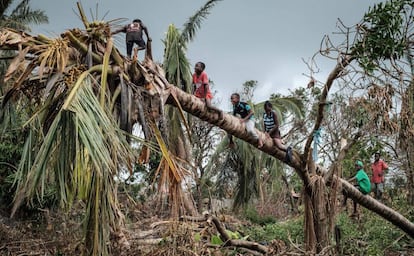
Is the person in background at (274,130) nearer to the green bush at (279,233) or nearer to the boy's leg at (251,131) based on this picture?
the boy's leg at (251,131)

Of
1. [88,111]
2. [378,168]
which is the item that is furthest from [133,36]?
[378,168]

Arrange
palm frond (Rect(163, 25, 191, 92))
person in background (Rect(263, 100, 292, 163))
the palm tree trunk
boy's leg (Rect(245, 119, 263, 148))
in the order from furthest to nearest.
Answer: palm frond (Rect(163, 25, 191, 92)) → person in background (Rect(263, 100, 292, 163)) → boy's leg (Rect(245, 119, 263, 148)) → the palm tree trunk

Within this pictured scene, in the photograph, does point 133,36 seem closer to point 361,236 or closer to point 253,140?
point 253,140

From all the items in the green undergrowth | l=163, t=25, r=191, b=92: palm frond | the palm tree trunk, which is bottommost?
the green undergrowth

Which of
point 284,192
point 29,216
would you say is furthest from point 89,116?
point 284,192

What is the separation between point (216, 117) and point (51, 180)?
3.13 meters

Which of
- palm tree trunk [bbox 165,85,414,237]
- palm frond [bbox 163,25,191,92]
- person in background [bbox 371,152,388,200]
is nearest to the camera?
palm tree trunk [bbox 165,85,414,237]

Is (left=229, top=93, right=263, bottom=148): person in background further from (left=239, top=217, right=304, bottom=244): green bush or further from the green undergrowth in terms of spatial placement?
(left=239, top=217, right=304, bottom=244): green bush

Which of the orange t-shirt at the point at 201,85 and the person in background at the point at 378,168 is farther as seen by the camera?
the person in background at the point at 378,168

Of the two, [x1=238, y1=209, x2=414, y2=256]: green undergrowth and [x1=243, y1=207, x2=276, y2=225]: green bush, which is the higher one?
[x1=243, y1=207, x2=276, y2=225]: green bush

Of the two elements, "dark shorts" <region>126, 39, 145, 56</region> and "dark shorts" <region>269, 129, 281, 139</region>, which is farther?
"dark shorts" <region>269, 129, 281, 139</region>

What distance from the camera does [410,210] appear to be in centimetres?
1218

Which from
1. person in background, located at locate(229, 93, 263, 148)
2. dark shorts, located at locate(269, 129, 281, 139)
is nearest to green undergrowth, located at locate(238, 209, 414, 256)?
dark shorts, located at locate(269, 129, 281, 139)

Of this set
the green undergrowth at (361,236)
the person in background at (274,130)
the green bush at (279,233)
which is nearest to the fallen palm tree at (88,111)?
the person in background at (274,130)
